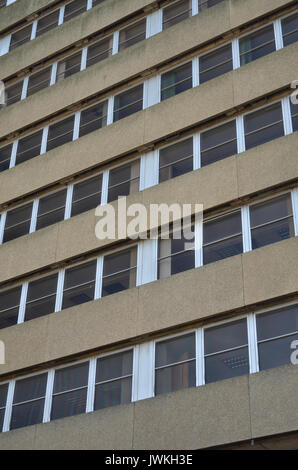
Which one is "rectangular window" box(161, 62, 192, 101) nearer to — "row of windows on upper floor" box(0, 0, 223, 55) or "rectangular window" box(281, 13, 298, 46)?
"row of windows on upper floor" box(0, 0, 223, 55)

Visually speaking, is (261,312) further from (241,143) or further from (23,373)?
(23,373)

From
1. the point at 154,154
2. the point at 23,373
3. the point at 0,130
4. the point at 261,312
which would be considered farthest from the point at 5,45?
the point at 261,312

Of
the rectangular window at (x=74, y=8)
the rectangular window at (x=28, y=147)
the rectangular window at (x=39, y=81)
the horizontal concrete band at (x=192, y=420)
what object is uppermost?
the rectangular window at (x=74, y=8)

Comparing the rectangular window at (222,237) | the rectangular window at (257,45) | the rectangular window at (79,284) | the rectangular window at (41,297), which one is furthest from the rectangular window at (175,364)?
the rectangular window at (257,45)

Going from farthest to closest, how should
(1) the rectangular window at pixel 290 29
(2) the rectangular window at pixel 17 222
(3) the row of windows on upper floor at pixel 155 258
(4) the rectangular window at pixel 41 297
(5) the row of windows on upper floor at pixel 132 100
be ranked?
1. (2) the rectangular window at pixel 17 222
2. (5) the row of windows on upper floor at pixel 132 100
3. (1) the rectangular window at pixel 290 29
4. (4) the rectangular window at pixel 41 297
5. (3) the row of windows on upper floor at pixel 155 258

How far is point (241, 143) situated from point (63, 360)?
764 centimetres

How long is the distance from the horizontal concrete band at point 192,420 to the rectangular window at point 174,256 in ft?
11.5

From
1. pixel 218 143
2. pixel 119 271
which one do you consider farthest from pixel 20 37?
pixel 119 271

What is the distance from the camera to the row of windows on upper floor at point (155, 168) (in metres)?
19.5

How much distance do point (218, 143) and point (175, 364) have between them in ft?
22.0

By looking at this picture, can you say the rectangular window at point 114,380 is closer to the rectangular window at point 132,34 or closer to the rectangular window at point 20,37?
the rectangular window at point 132,34

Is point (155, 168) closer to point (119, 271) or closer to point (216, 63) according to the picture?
point (119, 271)

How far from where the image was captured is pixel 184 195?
1930cm
